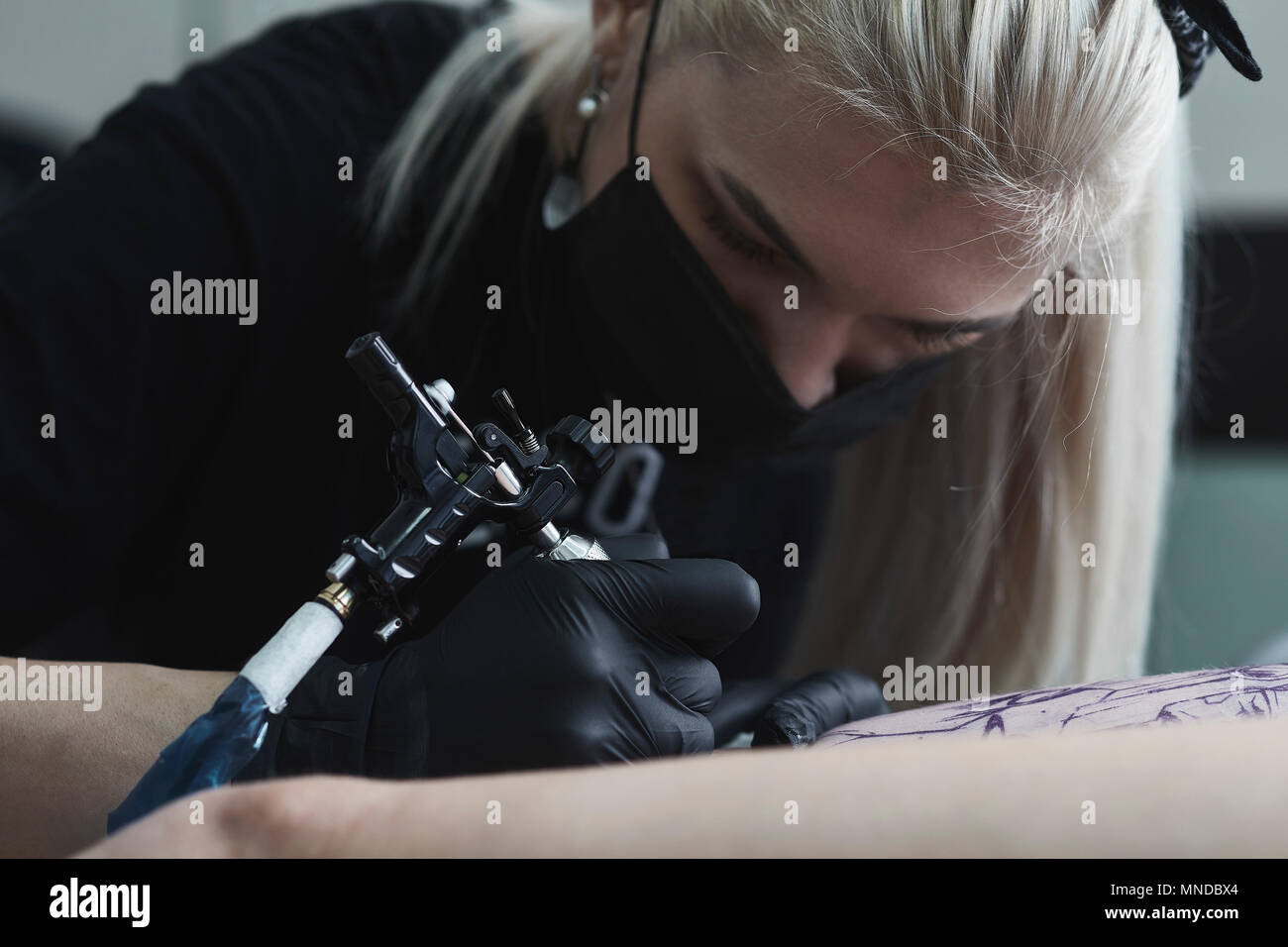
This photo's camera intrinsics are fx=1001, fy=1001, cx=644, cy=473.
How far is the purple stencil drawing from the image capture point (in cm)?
50

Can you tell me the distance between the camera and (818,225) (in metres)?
0.65

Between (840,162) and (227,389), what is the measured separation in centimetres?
60

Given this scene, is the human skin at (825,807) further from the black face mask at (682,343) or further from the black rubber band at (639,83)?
the black rubber band at (639,83)

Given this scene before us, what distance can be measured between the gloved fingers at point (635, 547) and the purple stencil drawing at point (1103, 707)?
15 centimetres

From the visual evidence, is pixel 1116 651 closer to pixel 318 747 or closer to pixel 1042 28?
pixel 1042 28

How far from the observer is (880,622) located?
39.3 inches

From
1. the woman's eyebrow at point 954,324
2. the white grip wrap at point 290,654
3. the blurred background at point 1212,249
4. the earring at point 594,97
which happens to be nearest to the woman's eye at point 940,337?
the woman's eyebrow at point 954,324

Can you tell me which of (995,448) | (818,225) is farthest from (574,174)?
(995,448)

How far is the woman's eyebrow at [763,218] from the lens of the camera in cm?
66

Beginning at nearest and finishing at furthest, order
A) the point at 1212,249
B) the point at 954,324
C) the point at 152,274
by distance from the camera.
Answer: the point at 954,324 → the point at 152,274 → the point at 1212,249

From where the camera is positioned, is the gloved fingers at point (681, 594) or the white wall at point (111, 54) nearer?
the gloved fingers at point (681, 594)

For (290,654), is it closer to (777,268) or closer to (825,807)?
(825,807)

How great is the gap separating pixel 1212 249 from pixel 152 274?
1.34 metres
